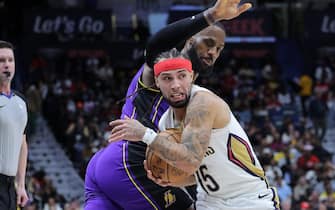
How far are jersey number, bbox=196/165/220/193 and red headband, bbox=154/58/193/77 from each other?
617 mm

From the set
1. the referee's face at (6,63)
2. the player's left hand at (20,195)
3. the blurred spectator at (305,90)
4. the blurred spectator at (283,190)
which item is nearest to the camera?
the referee's face at (6,63)

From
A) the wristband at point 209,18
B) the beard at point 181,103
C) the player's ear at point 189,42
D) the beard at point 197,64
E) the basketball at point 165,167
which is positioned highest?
the wristband at point 209,18

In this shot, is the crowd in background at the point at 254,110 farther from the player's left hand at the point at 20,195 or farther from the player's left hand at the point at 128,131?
the player's left hand at the point at 128,131

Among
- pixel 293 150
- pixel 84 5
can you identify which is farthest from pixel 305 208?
pixel 84 5

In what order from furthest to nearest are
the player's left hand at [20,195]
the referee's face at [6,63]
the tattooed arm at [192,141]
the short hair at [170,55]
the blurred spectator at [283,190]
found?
the blurred spectator at [283,190]
the player's left hand at [20,195]
the referee's face at [6,63]
the short hair at [170,55]
the tattooed arm at [192,141]

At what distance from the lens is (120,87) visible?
898 inches

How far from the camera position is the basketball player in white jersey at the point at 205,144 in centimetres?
478

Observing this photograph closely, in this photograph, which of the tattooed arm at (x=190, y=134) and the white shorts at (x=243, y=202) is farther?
the white shorts at (x=243, y=202)

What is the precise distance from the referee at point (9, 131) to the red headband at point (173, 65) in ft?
5.99

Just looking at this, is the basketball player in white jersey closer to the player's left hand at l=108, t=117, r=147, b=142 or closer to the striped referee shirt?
the player's left hand at l=108, t=117, r=147, b=142

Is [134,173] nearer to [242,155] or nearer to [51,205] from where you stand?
[242,155]

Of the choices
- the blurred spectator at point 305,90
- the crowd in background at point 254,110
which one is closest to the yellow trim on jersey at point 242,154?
the crowd in background at point 254,110

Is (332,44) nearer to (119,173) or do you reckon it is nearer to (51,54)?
(51,54)

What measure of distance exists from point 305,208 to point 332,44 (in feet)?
33.9
